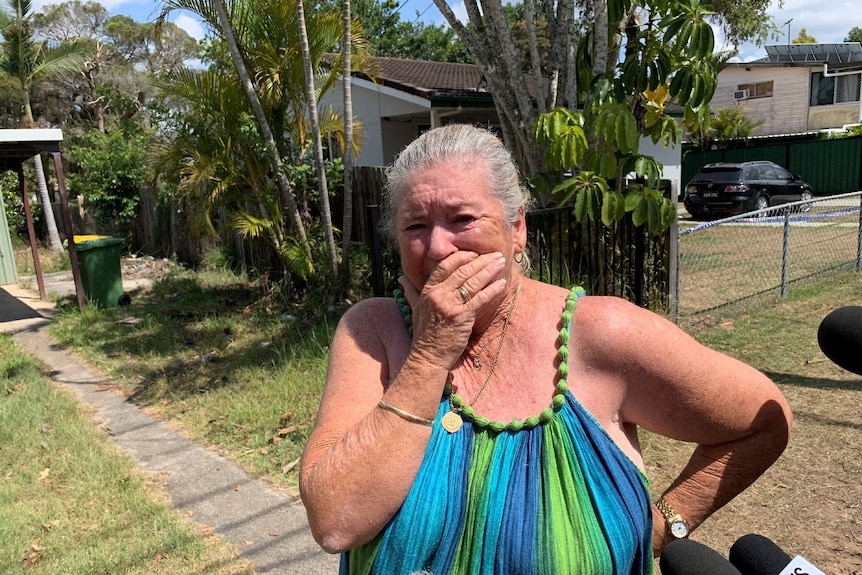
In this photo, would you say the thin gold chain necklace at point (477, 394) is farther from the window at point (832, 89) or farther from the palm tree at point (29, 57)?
the window at point (832, 89)

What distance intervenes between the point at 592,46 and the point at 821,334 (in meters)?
4.98

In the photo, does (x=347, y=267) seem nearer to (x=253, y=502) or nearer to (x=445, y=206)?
(x=253, y=502)

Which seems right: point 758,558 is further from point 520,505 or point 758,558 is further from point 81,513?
point 81,513

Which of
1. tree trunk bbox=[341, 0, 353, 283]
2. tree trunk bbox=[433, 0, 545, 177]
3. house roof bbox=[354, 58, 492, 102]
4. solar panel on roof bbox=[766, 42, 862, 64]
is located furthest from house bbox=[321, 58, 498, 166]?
solar panel on roof bbox=[766, 42, 862, 64]

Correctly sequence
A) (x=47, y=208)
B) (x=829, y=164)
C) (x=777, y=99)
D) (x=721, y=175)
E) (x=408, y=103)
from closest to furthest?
(x=408, y=103), (x=47, y=208), (x=721, y=175), (x=829, y=164), (x=777, y=99)

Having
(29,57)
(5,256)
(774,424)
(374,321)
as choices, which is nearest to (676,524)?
(774,424)

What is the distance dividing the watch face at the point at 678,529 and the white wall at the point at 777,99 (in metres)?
29.8

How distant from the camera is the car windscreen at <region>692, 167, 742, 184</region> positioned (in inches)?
699

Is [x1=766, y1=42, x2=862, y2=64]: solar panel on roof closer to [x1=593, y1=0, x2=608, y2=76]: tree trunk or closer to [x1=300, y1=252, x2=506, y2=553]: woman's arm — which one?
[x1=593, y1=0, x2=608, y2=76]: tree trunk

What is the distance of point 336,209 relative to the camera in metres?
8.98

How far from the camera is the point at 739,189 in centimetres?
1748

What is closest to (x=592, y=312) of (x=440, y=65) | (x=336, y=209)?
(x=336, y=209)

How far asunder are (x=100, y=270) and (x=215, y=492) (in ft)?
22.0

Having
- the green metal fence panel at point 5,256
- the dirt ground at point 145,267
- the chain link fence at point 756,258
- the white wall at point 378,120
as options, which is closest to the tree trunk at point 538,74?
the chain link fence at point 756,258
